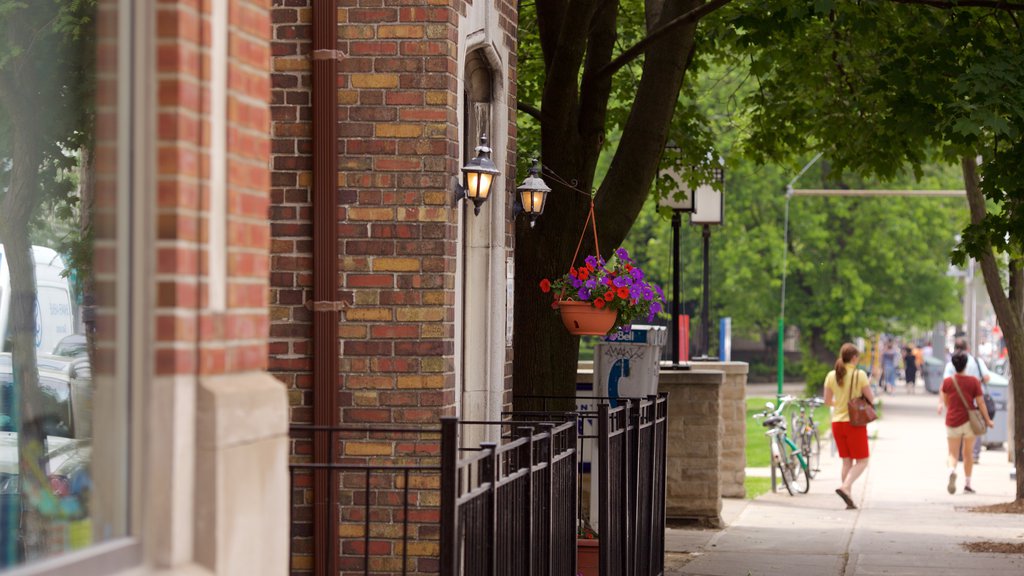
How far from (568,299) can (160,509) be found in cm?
615

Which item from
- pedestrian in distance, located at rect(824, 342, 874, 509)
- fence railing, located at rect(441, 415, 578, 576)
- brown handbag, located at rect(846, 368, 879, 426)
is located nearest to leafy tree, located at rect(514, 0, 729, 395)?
fence railing, located at rect(441, 415, 578, 576)

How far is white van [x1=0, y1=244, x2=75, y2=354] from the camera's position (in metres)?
7.39

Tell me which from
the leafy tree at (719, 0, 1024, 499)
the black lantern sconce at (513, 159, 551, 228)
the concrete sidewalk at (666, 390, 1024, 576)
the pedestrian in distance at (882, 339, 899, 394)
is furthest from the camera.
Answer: the pedestrian in distance at (882, 339, 899, 394)

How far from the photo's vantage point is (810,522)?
15805 millimetres

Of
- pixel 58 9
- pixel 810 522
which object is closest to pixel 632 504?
pixel 58 9

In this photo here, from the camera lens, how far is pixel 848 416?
56.8ft

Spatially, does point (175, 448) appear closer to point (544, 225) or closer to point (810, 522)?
point (544, 225)

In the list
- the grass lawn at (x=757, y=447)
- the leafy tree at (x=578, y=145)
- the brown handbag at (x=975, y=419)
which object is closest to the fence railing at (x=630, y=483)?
the leafy tree at (x=578, y=145)

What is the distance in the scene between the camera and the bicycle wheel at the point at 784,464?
60.7 feet

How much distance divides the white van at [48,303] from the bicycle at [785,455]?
12.0m

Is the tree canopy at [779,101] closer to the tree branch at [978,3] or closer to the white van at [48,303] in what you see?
the tree branch at [978,3]

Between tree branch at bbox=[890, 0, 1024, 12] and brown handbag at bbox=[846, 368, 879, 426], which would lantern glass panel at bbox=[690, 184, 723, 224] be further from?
tree branch at bbox=[890, 0, 1024, 12]

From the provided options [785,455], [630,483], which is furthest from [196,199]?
[785,455]

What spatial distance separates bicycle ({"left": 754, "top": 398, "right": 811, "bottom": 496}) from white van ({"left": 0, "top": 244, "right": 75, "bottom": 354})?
1204 centimetres
